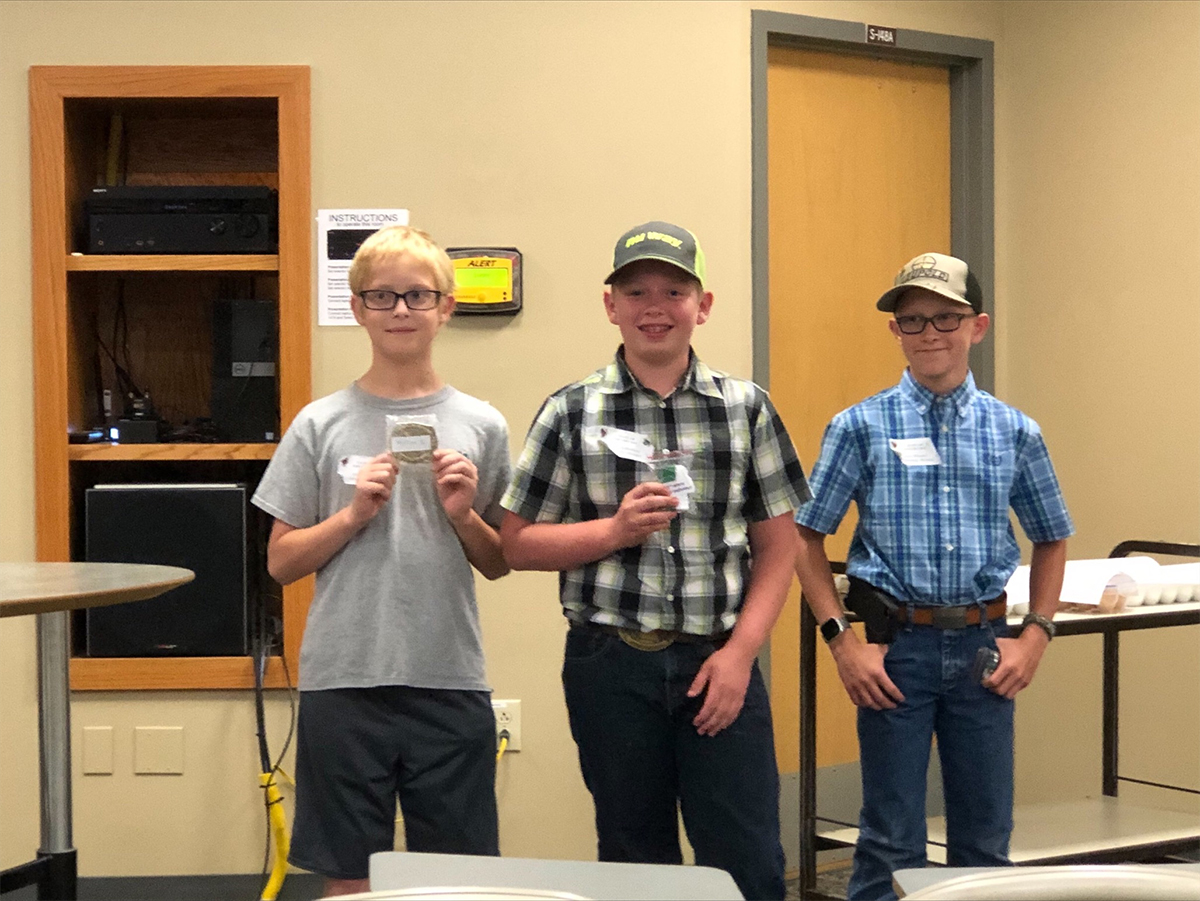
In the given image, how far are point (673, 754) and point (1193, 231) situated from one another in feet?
7.58

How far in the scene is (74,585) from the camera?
6.12 feet

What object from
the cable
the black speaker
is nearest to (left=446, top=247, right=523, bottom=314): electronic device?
the black speaker

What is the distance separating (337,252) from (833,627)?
1678 mm

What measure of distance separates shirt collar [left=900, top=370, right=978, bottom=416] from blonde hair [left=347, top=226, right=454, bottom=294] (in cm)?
87

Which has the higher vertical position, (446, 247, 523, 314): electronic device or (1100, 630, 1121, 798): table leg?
(446, 247, 523, 314): electronic device

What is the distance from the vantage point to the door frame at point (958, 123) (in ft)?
11.4

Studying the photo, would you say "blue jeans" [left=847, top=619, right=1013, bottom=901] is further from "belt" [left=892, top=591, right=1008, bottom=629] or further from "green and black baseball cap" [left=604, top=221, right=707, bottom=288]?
"green and black baseball cap" [left=604, top=221, right=707, bottom=288]

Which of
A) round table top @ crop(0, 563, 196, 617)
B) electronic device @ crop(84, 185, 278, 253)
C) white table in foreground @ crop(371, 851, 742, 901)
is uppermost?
electronic device @ crop(84, 185, 278, 253)

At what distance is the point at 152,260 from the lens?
10.5 feet

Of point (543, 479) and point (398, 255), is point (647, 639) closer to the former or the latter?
point (543, 479)

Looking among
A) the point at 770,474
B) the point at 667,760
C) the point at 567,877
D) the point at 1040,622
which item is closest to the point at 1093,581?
the point at 1040,622

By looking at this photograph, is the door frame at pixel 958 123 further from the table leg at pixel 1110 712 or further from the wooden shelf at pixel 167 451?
the wooden shelf at pixel 167 451

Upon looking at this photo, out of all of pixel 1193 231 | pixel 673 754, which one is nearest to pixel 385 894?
pixel 673 754

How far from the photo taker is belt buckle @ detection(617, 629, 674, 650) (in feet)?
6.20
